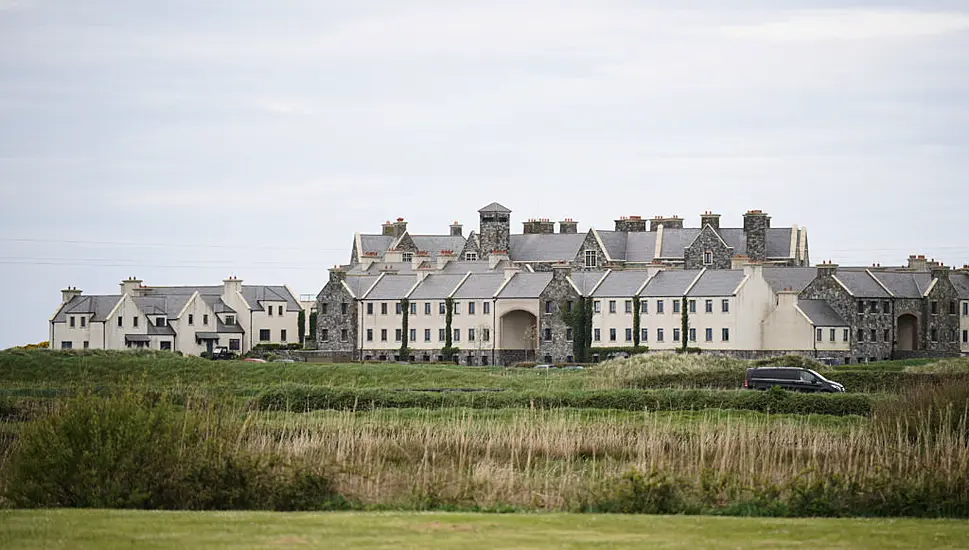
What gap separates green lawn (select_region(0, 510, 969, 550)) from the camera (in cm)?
1827

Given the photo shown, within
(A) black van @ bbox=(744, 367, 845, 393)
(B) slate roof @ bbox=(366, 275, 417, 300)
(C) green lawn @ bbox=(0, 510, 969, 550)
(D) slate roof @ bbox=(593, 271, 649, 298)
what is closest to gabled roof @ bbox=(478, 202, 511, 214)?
(B) slate roof @ bbox=(366, 275, 417, 300)

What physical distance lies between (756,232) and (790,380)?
55555mm

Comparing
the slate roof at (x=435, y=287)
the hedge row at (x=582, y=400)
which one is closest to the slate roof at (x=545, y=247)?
the slate roof at (x=435, y=287)

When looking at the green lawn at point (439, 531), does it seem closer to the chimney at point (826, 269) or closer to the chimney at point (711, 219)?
the chimney at point (826, 269)

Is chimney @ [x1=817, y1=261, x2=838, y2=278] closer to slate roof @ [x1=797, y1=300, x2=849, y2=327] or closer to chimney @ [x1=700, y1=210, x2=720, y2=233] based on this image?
slate roof @ [x1=797, y1=300, x2=849, y2=327]

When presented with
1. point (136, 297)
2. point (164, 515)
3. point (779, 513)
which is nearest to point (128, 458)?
point (164, 515)

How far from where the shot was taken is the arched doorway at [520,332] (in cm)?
9281

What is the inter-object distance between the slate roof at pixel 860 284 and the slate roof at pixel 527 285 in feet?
60.4

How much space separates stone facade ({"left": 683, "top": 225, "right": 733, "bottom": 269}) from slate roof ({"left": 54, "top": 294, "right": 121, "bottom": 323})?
134 feet

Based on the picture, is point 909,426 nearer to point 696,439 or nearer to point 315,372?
point 696,439

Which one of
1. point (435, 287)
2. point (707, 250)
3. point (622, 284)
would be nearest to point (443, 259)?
point (435, 287)

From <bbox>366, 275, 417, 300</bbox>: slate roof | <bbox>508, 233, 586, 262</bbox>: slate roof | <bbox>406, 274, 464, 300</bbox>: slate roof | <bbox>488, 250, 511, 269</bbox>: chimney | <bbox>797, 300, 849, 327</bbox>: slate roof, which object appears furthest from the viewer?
<bbox>508, 233, 586, 262</bbox>: slate roof

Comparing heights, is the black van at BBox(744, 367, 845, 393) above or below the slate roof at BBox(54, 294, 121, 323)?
below

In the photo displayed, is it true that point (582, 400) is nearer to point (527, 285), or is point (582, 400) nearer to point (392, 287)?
point (527, 285)
